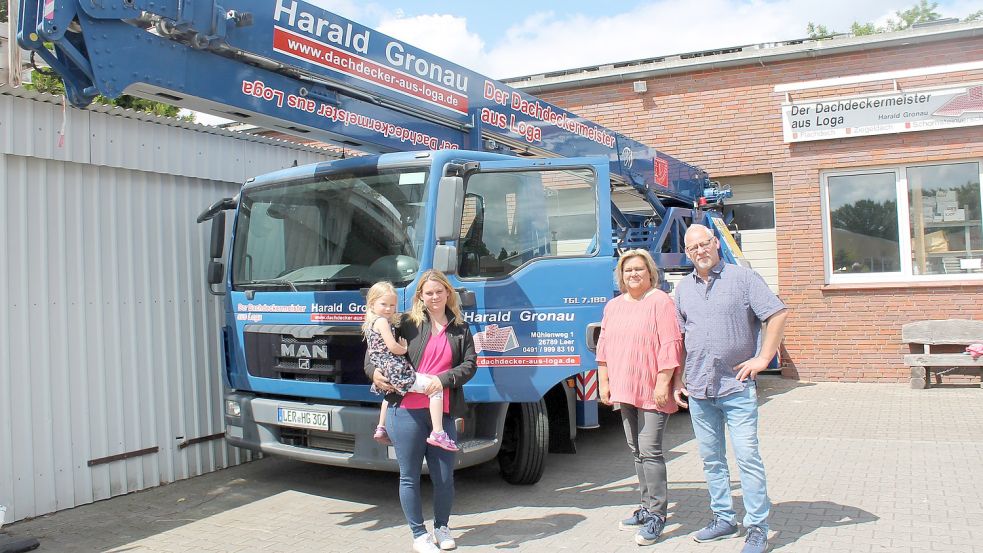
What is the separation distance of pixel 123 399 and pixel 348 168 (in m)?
2.58

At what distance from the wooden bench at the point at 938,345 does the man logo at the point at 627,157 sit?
4.95 meters

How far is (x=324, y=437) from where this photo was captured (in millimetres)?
5535

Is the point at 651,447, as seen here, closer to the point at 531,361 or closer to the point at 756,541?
the point at 756,541

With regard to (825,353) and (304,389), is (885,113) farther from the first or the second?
(304,389)

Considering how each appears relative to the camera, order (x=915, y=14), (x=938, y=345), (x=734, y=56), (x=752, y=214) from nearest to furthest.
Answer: (x=938, y=345), (x=734, y=56), (x=752, y=214), (x=915, y=14)

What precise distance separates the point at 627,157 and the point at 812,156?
4.39 m

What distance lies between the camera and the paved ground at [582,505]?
4.66 meters

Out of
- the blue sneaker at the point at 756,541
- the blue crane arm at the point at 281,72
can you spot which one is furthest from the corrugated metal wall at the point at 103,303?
the blue sneaker at the point at 756,541

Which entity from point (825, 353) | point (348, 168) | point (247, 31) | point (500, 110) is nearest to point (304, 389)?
point (348, 168)

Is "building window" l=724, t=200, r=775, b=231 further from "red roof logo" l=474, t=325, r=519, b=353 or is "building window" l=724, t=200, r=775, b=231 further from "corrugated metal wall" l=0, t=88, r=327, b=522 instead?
"corrugated metal wall" l=0, t=88, r=327, b=522

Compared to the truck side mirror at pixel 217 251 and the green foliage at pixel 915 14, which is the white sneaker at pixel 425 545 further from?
the green foliage at pixel 915 14

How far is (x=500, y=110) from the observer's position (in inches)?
265

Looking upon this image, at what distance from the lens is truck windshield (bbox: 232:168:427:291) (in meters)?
5.30

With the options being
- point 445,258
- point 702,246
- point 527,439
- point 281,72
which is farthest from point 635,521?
point 281,72
